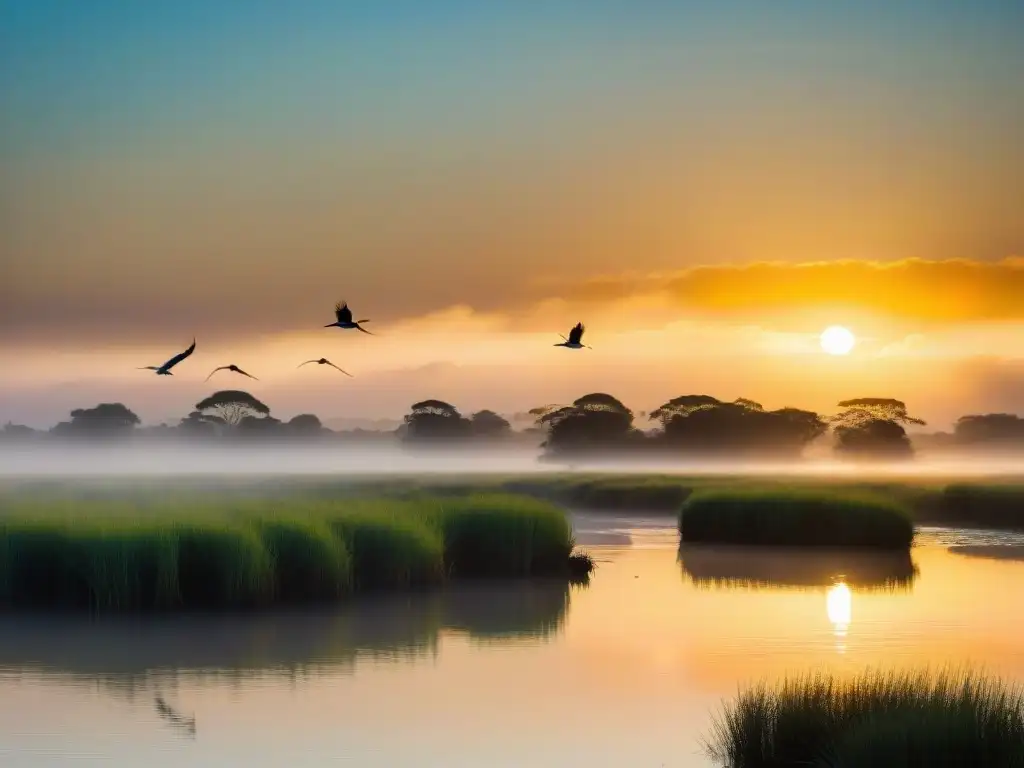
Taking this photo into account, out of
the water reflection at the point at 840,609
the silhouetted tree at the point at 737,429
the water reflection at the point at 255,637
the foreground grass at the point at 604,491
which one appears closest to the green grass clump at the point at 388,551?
the water reflection at the point at 255,637

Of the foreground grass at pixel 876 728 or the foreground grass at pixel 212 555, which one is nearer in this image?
the foreground grass at pixel 876 728

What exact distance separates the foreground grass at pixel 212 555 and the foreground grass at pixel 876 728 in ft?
32.3

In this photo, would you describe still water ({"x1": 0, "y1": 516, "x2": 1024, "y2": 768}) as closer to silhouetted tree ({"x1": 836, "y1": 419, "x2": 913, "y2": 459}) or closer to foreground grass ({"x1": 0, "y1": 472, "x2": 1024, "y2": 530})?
foreground grass ({"x1": 0, "y1": 472, "x2": 1024, "y2": 530})

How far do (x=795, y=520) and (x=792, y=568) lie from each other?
200 inches

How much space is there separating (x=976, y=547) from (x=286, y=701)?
22.7 m

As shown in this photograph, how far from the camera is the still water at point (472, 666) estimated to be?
12.2 m

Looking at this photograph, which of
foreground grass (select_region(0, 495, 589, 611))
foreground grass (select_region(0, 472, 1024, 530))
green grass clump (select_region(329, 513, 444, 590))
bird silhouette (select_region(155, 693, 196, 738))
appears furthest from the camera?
foreground grass (select_region(0, 472, 1024, 530))

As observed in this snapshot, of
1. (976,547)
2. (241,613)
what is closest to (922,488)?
(976,547)

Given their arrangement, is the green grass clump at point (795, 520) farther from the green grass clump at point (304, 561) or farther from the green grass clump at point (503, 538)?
the green grass clump at point (304, 561)

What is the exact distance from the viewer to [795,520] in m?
32.5

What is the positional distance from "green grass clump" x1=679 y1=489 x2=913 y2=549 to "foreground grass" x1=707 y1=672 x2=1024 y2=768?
20.7m

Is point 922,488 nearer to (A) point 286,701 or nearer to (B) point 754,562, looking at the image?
(B) point 754,562

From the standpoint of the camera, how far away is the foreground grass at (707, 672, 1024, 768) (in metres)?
8.44

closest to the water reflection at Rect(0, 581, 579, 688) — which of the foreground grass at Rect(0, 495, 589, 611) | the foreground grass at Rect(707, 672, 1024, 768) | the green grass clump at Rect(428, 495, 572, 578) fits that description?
the foreground grass at Rect(0, 495, 589, 611)
